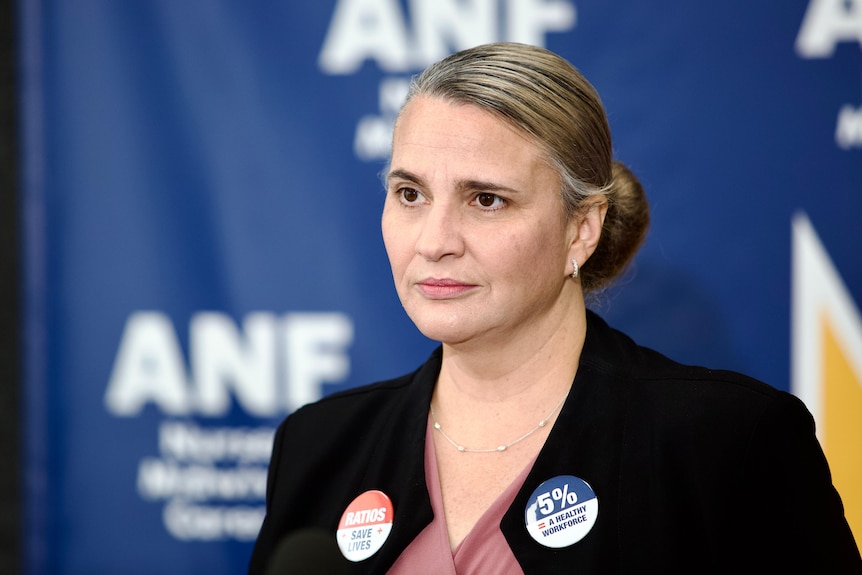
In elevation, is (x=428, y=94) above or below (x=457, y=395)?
above

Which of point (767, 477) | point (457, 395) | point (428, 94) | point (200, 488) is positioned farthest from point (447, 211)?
point (200, 488)

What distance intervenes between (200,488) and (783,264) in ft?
5.62

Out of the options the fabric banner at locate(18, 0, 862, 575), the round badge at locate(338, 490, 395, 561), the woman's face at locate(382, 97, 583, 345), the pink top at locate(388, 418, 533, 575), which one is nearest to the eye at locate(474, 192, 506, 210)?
the woman's face at locate(382, 97, 583, 345)

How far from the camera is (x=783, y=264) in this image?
2529 mm

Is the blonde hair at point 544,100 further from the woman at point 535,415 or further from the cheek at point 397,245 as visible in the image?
the cheek at point 397,245

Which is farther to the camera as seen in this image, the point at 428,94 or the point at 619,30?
the point at 619,30

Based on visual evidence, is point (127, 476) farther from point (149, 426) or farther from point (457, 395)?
point (457, 395)

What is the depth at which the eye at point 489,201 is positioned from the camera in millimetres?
1641

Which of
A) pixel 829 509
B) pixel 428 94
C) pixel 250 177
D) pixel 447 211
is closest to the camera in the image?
pixel 829 509

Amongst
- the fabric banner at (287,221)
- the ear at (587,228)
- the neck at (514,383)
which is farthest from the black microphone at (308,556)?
the fabric banner at (287,221)

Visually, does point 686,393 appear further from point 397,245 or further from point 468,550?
point 397,245

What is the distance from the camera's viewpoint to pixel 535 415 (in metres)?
1.74

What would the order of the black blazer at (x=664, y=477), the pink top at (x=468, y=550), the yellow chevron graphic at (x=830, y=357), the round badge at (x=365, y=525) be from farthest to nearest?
1. the yellow chevron graphic at (x=830, y=357)
2. the round badge at (x=365, y=525)
3. the pink top at (x=468, y=550)
4. the black blazer at (x=664, y=477)

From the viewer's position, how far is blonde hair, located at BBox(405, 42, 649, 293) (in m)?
1.63
